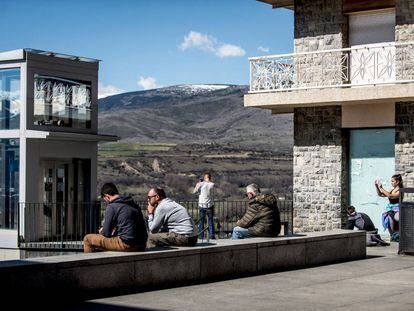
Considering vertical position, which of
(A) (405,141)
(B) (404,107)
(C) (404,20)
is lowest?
(A) (405,141)

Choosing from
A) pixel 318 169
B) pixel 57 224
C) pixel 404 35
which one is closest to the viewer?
pixel 404 35

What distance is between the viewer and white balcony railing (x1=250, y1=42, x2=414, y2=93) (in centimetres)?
2686

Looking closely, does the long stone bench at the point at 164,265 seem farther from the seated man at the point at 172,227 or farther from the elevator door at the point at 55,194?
the elevator door at the point at 55,194

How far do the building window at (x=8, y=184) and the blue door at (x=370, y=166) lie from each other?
9.58m

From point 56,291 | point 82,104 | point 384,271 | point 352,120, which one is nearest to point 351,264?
point 384,271

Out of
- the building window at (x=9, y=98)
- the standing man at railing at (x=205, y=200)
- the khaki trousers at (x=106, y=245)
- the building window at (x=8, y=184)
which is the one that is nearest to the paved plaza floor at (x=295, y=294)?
the khaki trousers at (x=106, y=245)

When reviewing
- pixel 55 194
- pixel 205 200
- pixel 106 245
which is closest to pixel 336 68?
pixel 205 200

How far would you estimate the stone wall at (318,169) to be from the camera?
2812 cm

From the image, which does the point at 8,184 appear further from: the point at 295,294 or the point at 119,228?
the point at 295,294

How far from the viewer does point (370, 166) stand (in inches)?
1094

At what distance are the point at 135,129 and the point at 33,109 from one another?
478 ft

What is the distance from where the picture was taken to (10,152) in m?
26.6

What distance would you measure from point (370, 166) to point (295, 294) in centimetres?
1513

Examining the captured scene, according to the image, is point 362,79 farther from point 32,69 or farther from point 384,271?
point 384,271
